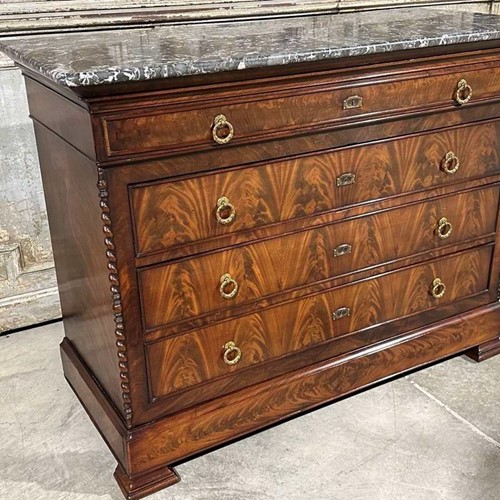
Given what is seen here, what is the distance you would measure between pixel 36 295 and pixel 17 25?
1.01 m

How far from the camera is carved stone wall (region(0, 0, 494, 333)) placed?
2.25 meters

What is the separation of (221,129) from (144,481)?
0.97 m

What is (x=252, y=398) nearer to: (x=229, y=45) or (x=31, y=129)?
(x=229, y=45)

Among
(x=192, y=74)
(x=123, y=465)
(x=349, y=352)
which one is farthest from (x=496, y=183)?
(x=123, y=465)

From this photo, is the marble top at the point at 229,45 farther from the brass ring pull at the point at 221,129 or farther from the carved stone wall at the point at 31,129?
the carved stone wall at the point at 31,129

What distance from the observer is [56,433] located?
205 centimetres

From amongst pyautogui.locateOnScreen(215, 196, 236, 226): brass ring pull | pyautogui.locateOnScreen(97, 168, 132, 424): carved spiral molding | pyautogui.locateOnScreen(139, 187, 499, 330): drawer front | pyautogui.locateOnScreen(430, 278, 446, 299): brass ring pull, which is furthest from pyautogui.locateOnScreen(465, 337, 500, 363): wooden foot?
pyautogui.locateOnScreen(97, 168, 132, 424): carved spiral molding

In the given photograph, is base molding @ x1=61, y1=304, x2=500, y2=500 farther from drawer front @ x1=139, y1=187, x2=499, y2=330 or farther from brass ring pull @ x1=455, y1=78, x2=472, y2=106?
brass ring pull @ x1=455, y1=78, x2=472, y2=106

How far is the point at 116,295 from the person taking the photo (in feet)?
5.22

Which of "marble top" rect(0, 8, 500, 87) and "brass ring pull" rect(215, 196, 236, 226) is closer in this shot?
"marble top" rect(0, 8, 500, 87)

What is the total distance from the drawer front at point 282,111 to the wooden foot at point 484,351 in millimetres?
903

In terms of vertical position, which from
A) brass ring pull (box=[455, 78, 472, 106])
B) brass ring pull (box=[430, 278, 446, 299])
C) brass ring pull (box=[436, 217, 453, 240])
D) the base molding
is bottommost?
the base molding

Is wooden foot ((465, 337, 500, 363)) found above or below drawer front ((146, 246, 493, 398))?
below

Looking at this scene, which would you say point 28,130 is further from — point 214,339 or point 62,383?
point 214,339
